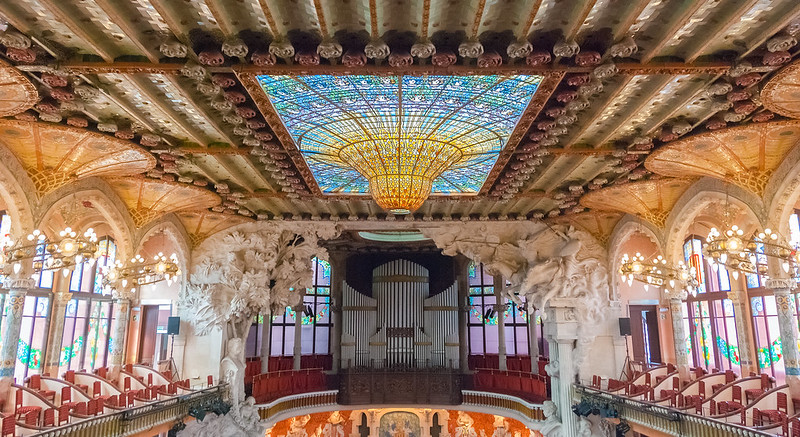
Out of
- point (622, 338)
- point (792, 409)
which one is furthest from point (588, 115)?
point (622, 338)

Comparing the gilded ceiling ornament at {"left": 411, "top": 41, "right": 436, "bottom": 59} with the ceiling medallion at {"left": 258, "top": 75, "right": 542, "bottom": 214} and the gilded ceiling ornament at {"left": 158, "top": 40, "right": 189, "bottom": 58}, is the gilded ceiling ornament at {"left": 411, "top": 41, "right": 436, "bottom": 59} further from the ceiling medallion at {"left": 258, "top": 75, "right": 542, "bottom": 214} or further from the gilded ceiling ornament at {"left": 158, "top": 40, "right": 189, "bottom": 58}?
the gilded ceiling ornament at {"left": 158, "top": 40, "right": 189, "bottom": 58}

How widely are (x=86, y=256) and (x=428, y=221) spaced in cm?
1099

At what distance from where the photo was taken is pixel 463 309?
2392cm

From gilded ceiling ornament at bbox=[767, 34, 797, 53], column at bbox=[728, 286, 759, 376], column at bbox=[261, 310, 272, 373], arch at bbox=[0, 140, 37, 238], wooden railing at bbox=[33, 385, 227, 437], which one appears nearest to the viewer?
gilded ceiling ornament at bbox=[767, 34, 797, 53]

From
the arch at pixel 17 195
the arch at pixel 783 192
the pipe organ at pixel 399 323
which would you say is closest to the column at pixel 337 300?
the pipe organ at pixel 399 323

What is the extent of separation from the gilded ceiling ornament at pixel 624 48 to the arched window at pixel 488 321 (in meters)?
17.8

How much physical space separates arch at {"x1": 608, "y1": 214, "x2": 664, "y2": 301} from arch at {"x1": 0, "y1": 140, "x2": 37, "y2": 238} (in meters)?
16.4

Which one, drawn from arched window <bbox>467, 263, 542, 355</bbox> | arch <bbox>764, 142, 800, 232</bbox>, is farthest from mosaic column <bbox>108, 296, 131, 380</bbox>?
arch <bbox>764, 142, 800, 232</bbox>

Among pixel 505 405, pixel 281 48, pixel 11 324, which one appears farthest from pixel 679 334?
pixel 11 324

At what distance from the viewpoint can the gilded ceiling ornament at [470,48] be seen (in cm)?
652

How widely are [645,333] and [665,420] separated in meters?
11.0

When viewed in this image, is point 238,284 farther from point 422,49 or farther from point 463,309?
point 422,49

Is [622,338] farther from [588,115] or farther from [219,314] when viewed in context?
[219,314]

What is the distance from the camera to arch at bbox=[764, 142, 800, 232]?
10789 mm
